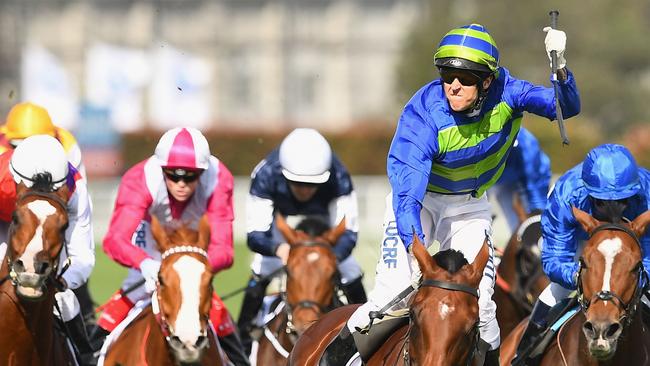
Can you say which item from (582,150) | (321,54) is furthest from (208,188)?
(321,54)

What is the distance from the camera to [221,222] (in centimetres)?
756

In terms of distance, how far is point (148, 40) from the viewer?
192 ft

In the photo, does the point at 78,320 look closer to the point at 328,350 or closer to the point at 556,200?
the point at 328,350

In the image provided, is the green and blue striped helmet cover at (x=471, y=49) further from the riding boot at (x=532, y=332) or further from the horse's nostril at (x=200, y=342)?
the riding boot at (x=532, y=332)

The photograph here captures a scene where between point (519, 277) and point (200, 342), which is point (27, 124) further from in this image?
point (200, 342)

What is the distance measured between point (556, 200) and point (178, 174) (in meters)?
1.99

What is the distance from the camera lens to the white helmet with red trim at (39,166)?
659cm

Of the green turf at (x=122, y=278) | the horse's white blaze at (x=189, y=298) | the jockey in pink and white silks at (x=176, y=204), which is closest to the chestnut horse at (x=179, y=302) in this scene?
the horse's white blaze at (x=189, y=298)

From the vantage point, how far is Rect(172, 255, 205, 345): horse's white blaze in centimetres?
580

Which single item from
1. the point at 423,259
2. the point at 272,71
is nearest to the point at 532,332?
the point at 423,259

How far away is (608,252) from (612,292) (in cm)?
18

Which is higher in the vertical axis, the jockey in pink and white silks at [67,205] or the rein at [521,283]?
the jockey in pink and white silks at [67,205]

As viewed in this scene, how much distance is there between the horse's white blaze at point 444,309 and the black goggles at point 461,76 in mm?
1188

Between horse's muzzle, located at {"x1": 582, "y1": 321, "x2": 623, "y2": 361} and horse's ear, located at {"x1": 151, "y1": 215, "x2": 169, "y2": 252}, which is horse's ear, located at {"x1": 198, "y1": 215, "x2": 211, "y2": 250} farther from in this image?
horse's muzzle, located at {"x1": 582, "y1": 321, "x2": 623, "y2": 361}
